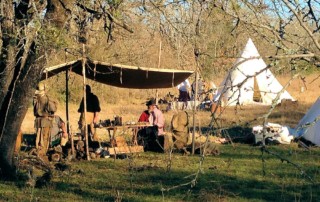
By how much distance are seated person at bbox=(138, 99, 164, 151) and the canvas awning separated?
652mm

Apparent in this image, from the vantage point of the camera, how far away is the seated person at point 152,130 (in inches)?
629

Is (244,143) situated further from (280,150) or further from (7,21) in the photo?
(7,21)

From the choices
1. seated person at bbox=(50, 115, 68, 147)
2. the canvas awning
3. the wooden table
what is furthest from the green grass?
the canvas awning

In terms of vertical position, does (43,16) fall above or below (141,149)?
above

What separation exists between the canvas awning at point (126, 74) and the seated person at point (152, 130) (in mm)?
652

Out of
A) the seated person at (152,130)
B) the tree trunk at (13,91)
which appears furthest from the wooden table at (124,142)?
the tree trunk at (13,91)

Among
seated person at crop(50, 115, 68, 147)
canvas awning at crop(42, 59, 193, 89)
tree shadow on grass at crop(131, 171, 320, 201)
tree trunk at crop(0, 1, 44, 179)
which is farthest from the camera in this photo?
seated person at crop(50, 115, 68, 147)

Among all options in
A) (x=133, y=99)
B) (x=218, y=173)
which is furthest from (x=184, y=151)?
(x=133, y=99)

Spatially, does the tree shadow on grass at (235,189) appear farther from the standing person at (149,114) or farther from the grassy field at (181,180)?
the standing person at (149,114)

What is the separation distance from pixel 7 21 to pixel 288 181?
5.09m

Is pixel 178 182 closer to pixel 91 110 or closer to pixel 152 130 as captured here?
pixel 152 130

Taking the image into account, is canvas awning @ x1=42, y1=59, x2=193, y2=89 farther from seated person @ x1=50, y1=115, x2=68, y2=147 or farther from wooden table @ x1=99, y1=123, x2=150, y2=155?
seated person @ x1=50, y1=115, x2=68, y2=147

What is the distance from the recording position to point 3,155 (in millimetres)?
11055

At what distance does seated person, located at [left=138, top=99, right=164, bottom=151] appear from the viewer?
16.0m
